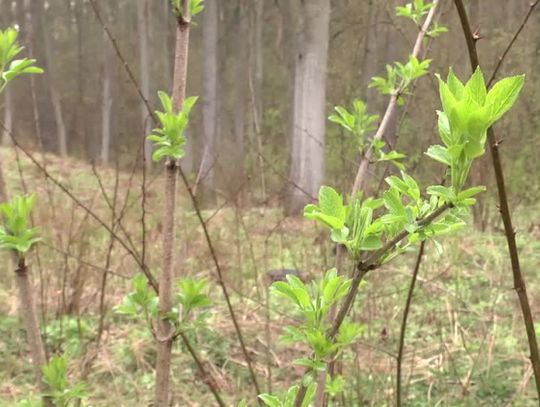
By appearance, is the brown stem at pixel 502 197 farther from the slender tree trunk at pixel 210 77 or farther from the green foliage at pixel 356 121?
the slender tree trunk at pixel 210 77

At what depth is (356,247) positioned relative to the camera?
2.38 ft

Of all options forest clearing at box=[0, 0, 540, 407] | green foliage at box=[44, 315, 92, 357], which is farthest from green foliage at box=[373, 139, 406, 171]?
green foliage at box=[44, 315, 92, 357]

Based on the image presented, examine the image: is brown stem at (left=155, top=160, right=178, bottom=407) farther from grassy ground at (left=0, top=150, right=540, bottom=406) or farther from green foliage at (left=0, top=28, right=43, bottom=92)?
grassy ground at (left=0, top=150, right=540, bottom=406)

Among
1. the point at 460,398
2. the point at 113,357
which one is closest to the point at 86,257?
the point at 113,357

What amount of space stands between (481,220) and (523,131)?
1977 mm

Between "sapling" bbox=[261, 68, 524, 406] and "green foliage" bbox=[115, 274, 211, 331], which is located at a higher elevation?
"sapling" bbox=[261, 68, 524, 406]

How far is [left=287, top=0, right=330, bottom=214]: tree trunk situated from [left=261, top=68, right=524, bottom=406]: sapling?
7232mm

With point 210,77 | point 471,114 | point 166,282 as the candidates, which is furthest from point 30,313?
point 210,77

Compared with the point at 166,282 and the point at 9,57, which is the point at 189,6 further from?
the point at 166,282

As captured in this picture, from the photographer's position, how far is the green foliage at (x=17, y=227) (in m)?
1.05

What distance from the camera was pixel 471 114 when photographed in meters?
0.62

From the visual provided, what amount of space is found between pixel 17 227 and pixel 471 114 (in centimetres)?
82

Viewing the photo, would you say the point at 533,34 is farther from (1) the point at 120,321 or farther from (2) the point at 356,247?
(2) the point at 356,247

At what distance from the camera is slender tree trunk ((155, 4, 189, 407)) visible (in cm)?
107
